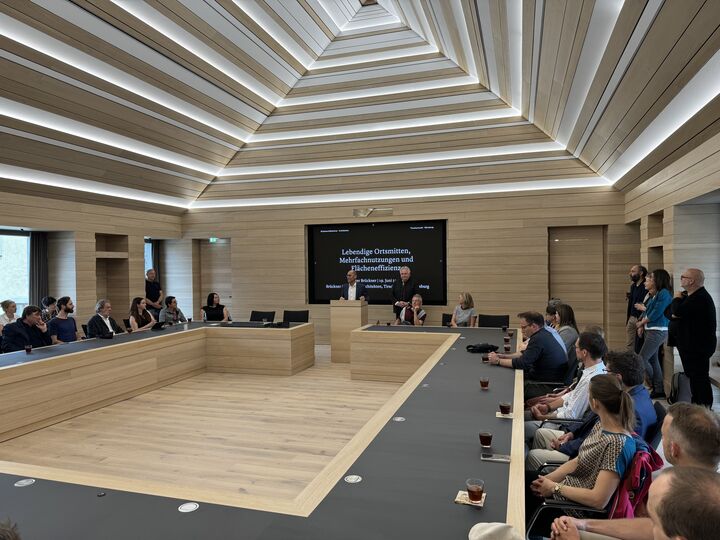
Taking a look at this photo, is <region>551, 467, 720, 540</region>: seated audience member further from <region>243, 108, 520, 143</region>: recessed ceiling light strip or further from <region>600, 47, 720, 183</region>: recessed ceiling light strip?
<region>243, 108, 520, 143</region>: recessed ceiling light strip

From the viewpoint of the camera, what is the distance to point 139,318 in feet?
22.7

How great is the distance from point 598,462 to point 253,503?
4.65ft

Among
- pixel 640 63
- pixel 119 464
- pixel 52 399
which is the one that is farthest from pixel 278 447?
pixel 640 63

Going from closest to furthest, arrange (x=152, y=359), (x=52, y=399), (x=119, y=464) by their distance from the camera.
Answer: (x=119, y=464)
(x=52, y=399)
(x=152, y=359)

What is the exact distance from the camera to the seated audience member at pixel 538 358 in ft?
13.1

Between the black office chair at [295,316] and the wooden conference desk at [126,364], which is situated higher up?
the black office chair at [295,316]

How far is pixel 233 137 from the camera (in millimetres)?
7848

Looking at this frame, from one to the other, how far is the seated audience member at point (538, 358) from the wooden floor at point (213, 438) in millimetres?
1554

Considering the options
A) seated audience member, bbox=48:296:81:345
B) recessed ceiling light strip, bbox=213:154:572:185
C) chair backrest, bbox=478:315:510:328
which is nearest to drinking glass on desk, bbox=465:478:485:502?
chair backrest, bbox=478:315:510:328

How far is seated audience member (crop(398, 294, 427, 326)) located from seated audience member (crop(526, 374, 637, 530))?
5.21 metres

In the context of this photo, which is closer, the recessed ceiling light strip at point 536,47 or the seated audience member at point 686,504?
the seated audience member at point 686,504

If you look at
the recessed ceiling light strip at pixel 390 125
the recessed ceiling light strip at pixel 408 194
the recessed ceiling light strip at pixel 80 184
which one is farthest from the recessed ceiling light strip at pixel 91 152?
the recessed ceiling light strip at pixel 390 125

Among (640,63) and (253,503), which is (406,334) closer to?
(640,63)

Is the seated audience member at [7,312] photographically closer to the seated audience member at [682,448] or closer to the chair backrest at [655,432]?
the seated audience member at [682,448]
